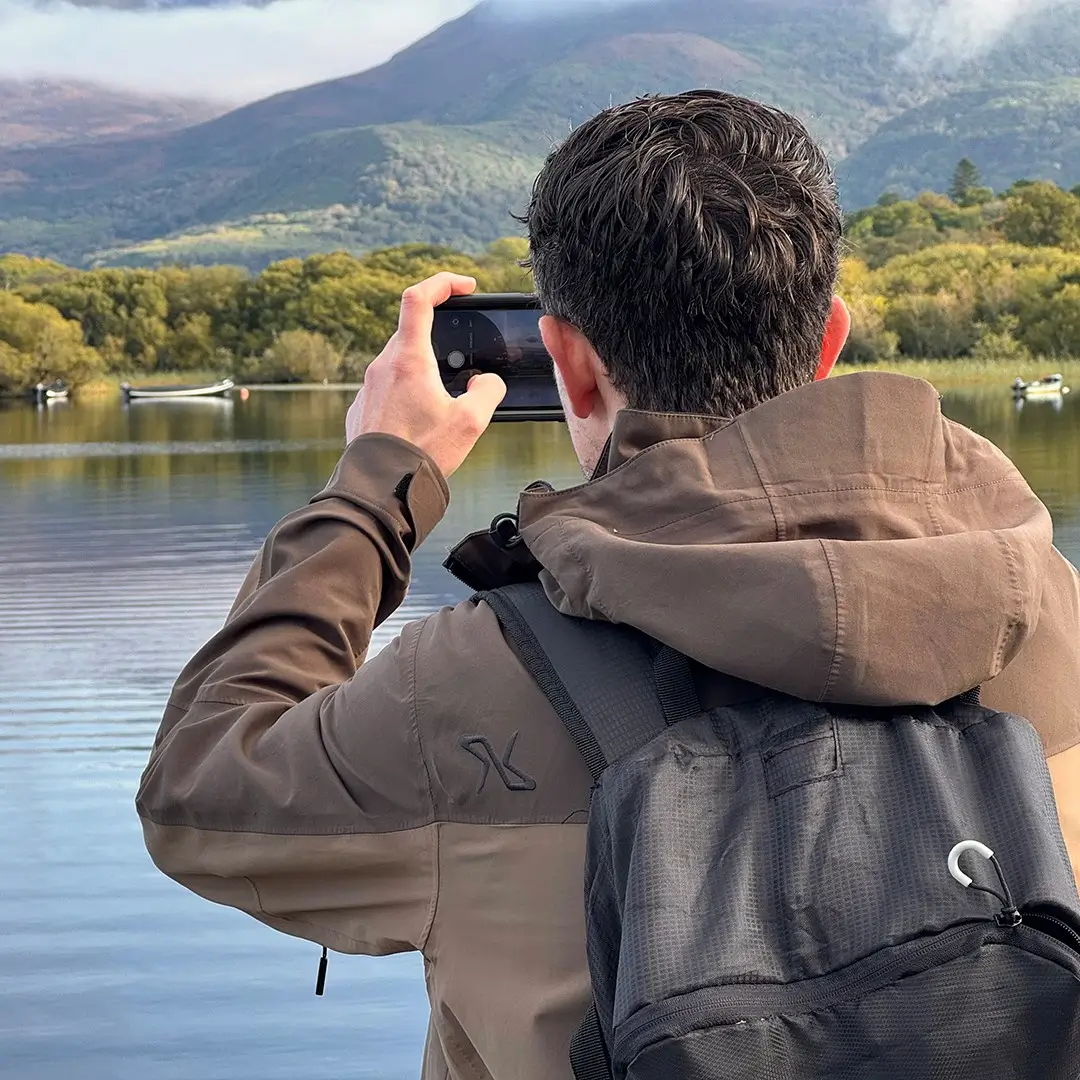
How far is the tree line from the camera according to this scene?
56875 mm

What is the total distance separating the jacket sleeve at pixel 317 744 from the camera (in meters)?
1.03

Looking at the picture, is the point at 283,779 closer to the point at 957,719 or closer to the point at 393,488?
the point at 393,488

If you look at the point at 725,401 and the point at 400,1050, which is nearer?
the point at 725,401

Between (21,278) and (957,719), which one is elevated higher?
(957,719)

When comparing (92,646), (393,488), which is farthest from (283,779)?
(92,646)

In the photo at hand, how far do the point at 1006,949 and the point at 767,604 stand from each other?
22cm

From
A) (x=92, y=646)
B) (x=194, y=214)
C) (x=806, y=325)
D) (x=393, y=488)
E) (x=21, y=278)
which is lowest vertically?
(x=194, y=214)

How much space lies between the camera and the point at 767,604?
92 cm

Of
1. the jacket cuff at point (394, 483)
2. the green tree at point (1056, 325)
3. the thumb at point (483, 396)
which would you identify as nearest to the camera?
the jacket cuff at point (394, 483)

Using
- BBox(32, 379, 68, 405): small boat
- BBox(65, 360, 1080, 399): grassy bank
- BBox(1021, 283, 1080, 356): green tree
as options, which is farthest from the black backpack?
BBox(1021, 283, 1080, 356): green tree

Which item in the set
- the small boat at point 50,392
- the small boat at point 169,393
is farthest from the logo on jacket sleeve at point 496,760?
the small boat at point 50,392

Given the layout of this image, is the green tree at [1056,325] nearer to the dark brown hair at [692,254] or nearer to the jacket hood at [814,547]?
the dark brown hair at [692,254]

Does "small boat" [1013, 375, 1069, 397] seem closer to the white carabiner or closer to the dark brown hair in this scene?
the dark brown hair

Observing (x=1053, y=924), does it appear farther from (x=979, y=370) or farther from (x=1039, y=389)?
→ (x=979, y=370)
